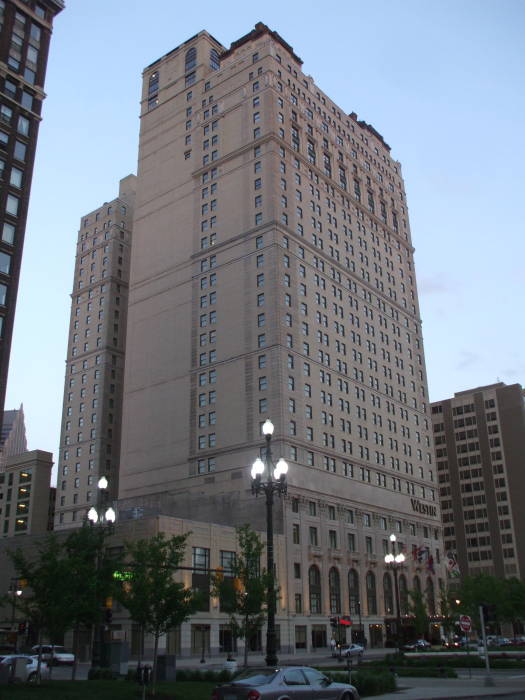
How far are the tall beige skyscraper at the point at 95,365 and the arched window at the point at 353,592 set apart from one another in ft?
151

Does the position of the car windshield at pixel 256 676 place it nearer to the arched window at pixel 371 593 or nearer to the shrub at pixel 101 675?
the shrub at pixel 101 675

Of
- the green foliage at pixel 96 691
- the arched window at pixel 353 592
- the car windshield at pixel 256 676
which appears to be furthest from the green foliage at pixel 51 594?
the arched window at pixel 353 592

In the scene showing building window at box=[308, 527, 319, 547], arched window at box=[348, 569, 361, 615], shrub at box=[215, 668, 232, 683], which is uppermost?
building window at box=[308, 527, 319, 547]

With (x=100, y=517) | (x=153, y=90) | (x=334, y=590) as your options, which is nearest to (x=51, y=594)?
(x=100, y=517)

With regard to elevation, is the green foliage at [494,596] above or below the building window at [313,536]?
below

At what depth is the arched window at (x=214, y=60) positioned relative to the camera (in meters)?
124

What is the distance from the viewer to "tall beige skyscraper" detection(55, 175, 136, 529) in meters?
123

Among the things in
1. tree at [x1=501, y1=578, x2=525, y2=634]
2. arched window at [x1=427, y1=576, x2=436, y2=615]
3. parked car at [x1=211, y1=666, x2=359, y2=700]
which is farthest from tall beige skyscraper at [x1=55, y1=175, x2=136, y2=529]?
parked car at [x1=211, y1=666, x2=359, y2=700]

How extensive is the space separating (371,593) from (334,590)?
30.0 ft

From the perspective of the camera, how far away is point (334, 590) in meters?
90.1

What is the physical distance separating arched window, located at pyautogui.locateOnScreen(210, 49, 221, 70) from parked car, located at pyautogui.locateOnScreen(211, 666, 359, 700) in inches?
4652

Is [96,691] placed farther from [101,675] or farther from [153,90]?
[153,90]

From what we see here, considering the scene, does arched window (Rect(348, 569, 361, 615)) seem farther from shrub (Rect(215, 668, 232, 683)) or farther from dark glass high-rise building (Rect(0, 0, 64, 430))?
shrub (Rect(215, 668, 232, 683))

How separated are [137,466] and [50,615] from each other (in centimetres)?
7097
